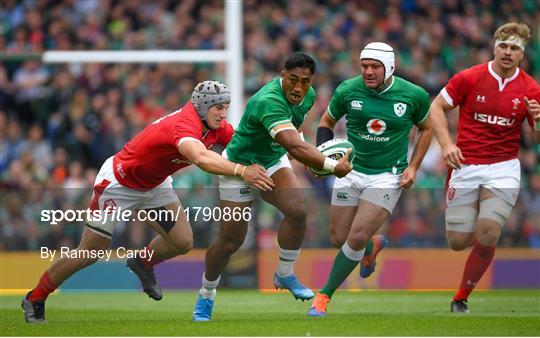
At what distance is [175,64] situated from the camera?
1914 cm

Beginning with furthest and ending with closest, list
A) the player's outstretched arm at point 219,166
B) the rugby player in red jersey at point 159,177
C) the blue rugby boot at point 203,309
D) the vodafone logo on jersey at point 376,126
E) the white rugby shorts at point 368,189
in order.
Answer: the vodafone logo on jersey at point 376,126, the white rugby shorts at point 368,189, the blue rugby boot at point 203,309, the rugby player in red jersey at point 159,177, the player's outstretched arm at point 219,166

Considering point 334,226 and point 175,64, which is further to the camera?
point 175,64

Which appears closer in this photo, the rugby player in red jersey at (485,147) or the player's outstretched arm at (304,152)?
the player's outstretched arm at (304,152)

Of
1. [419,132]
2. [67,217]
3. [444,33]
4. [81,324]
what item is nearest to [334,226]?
[419,132]

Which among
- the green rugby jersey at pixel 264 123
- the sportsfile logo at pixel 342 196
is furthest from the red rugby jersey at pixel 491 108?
the green rugby jersey at pixel 264 123

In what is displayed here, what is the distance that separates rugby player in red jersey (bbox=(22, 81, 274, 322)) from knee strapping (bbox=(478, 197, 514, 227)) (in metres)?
2.04

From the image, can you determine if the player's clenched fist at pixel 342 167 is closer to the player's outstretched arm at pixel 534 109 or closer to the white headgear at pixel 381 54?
the white headgear at pixel 381 54

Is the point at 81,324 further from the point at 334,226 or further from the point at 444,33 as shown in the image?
the point at 444,33

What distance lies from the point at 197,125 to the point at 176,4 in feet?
33.3

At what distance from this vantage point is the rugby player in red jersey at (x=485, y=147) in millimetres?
11320

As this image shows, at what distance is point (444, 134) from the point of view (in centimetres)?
1117

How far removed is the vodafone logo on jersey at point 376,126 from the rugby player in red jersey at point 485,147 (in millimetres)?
458

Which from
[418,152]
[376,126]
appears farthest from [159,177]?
[418,152]

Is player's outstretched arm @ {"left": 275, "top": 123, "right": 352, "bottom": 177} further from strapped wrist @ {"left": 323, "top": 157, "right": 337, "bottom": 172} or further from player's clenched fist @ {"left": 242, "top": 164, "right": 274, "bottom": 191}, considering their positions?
player's clenched fist @ {"left": 242, "top": 164, "right": 274, "bottom": 191}
